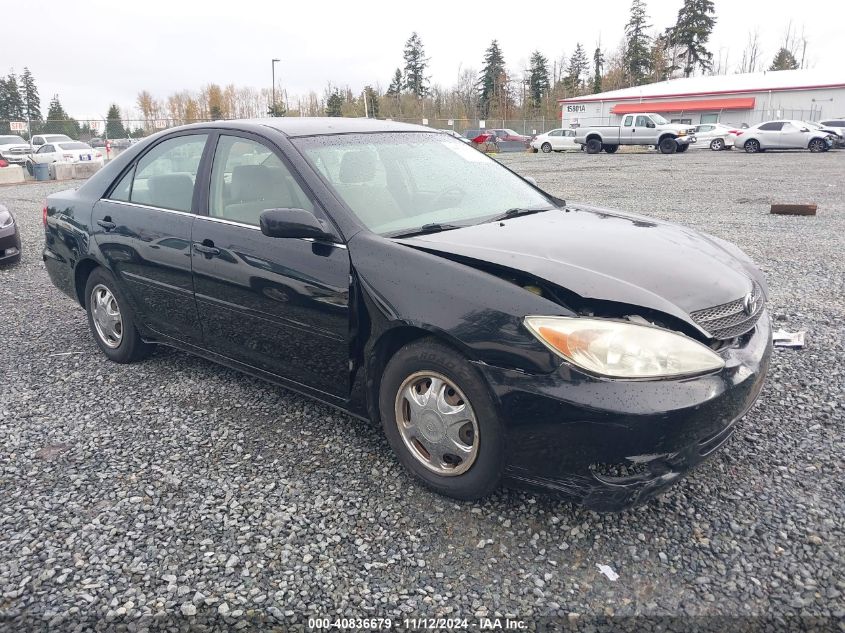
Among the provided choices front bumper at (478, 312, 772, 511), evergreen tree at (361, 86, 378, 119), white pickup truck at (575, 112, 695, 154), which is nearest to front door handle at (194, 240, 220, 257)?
front bumper at (478, 312, 772, 511)

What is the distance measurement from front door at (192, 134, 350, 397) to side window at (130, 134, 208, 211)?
0.69 feet

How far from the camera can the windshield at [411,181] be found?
3195 mm

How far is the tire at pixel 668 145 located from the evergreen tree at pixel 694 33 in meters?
49.3

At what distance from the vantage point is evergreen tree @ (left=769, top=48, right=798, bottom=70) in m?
79.0

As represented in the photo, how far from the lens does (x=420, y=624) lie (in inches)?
82.9

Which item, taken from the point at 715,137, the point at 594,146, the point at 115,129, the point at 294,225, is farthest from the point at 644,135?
the point at 294,225

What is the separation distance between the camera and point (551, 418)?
232 centimetres

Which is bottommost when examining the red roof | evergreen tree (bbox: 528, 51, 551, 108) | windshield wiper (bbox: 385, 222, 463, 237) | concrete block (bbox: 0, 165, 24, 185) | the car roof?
windshield wiper (bbox: 385, 222, 463, 237)

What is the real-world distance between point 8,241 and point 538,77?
78.5 metres

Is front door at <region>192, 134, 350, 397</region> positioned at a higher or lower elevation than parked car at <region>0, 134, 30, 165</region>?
lower

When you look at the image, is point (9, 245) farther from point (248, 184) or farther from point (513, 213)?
point (513, 213)

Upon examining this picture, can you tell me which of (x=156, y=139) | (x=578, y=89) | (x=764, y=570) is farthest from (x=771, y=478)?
(x=578, y=89)

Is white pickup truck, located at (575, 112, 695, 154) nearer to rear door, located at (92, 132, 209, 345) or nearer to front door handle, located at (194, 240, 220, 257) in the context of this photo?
rear door, located at (92, 132, 209, 345)

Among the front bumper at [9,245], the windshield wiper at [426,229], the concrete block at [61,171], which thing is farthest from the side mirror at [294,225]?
the concrete block at [61,171]
